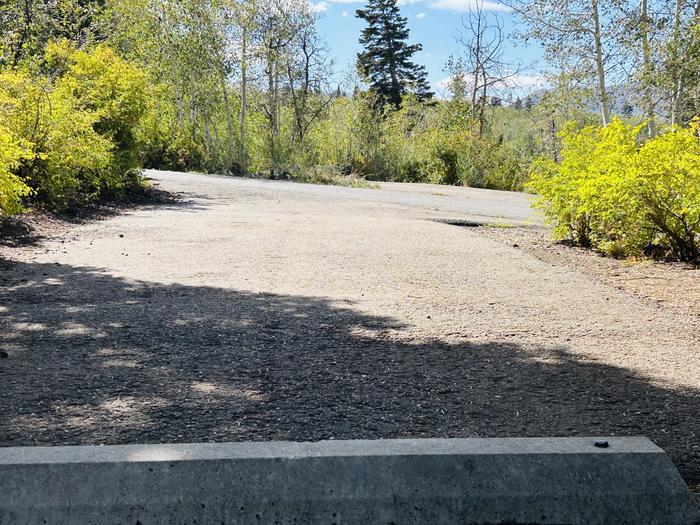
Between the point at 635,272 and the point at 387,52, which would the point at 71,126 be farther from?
the point at 387,52

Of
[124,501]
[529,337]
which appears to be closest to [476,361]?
[529,337]

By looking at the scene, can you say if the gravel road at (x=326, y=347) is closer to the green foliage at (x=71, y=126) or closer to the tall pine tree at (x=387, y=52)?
the green foliage at (x=71, y=126)

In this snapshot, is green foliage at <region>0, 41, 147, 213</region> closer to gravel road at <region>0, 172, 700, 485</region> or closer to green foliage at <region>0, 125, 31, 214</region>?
green foliage at <region>0, 125, 31, 214</region>

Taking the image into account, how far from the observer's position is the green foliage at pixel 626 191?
804 centimetres

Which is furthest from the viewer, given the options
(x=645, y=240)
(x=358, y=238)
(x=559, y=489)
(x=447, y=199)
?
(x=447, y=199)

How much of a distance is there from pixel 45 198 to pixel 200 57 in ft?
53.1

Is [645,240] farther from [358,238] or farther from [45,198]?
[45,198]

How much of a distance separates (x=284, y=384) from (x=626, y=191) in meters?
5.89

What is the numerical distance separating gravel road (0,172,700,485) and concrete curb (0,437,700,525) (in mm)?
543

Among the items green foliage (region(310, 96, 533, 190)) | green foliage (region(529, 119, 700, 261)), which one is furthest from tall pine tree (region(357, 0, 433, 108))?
green foliage (region(529, 119, 700, 261))

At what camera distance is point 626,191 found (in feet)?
27.2

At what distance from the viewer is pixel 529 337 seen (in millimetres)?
5156

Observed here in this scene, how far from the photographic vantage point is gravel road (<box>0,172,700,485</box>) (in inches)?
137

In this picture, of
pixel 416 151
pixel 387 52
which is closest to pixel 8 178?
pixel 416 151
